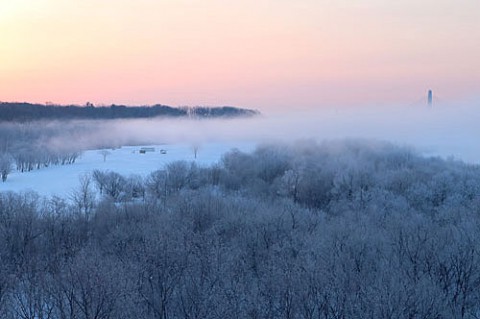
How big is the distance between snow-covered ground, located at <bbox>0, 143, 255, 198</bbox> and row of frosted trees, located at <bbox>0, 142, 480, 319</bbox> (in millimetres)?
8225

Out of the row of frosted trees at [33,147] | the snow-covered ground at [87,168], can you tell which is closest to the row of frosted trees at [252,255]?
the snow-covered ground at [87,168]

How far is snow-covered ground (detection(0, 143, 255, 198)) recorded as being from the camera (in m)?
40.6

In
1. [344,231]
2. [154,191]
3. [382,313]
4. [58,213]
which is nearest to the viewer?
[382,313]

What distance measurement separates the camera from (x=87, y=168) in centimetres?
5375

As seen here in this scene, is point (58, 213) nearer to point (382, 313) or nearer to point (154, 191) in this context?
point (154, 191)

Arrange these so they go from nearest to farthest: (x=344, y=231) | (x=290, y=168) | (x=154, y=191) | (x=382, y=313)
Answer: (x=382, y=313) < (x=344, y=231) < (x=154, y=191) < (x=290, y=168)

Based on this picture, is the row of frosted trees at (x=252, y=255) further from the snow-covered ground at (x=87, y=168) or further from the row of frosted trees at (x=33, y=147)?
the row of frosted trees at (x=33, y=147)

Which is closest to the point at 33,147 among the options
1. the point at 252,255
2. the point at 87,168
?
the point at 87,168

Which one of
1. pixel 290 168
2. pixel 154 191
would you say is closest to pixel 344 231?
pixel 154 191

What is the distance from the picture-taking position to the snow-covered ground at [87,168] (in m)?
40.6

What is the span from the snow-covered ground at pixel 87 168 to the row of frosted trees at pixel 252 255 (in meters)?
8.23

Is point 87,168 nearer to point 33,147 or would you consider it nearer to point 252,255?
point 33,147

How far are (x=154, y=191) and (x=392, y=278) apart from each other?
24598mm

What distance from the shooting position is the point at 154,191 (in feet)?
114
